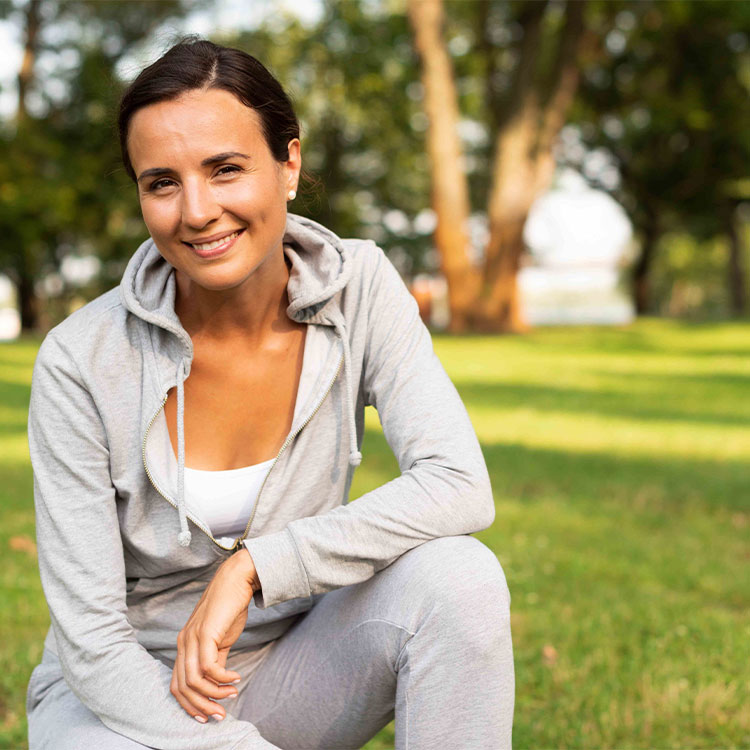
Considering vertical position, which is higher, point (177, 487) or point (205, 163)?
point (205, 163)

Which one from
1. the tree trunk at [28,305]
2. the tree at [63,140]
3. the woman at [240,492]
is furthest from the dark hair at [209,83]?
the tree trunk at [28,305]

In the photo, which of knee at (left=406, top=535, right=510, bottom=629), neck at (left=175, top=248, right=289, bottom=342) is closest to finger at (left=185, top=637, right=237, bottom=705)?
knee at (left=406, top=535, right=510, bottom=629)

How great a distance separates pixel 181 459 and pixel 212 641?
405mm

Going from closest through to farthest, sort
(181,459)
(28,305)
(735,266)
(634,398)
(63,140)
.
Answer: (181,459), (634,398), (63,140), (28,305), (735,266)

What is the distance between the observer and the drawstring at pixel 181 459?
2.16 meters

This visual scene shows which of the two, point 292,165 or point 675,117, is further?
point 675,117

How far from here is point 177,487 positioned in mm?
2191

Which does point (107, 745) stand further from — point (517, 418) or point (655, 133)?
point (655, 133)

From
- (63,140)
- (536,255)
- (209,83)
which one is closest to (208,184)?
(209,83)

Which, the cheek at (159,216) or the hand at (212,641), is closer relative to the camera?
the hand at (212,641)

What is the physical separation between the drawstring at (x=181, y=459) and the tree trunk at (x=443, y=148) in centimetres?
1687

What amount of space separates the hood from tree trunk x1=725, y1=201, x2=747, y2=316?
3399 centimetres

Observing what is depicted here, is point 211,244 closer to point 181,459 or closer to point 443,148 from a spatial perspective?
point 181,459

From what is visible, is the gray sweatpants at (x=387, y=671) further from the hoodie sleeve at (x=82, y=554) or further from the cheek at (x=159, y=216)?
the cheek at (x=159, y=216)
